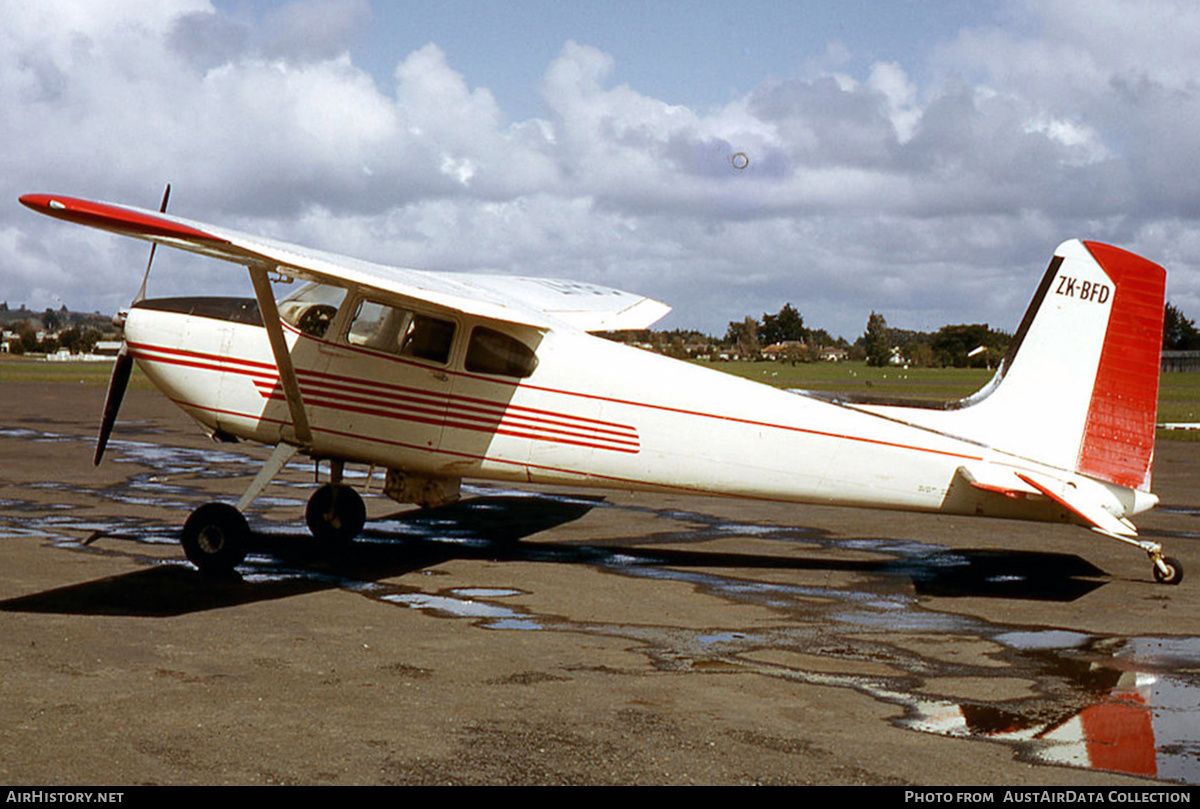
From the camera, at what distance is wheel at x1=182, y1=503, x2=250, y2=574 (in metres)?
10.2

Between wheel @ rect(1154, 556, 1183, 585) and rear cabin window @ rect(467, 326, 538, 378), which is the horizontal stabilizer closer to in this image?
wheel @ rect(1154, 556, 1183, 585)

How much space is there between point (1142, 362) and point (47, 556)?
10114mm

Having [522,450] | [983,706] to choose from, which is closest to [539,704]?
[983,706]

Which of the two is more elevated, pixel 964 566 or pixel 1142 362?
pixel 1142 362

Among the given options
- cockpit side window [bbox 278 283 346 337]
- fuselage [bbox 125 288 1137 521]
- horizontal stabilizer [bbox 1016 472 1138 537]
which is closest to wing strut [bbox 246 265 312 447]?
fuselage [bbox 125 288 1137 521]

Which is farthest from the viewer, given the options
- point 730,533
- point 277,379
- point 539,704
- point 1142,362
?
point 730,533

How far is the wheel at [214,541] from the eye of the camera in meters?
10.2

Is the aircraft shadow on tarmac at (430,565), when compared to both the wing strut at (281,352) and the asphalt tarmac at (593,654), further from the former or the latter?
the wing strut at (281,352)

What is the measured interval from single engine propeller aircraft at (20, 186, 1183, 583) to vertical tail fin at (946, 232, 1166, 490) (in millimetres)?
16

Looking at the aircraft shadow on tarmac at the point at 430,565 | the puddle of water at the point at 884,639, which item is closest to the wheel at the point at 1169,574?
the aircraft shadow on tarmac at the point at 430,565

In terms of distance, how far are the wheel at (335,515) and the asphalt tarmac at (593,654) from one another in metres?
0.38

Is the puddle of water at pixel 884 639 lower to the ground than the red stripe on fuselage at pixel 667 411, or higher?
lower

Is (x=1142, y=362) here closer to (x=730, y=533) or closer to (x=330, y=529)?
(x=730, y=533)

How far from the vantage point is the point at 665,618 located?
29.5ft
